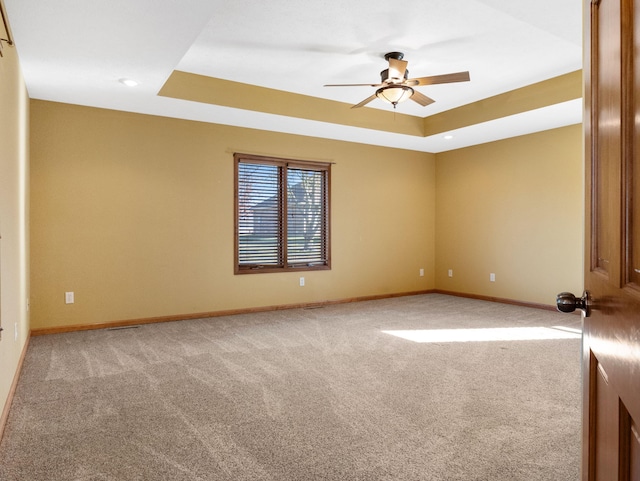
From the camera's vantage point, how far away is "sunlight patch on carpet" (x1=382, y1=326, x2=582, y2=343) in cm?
438

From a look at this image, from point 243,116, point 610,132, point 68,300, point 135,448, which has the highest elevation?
point 243,116

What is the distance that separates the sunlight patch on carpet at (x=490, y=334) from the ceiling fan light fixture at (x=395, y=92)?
2308mm

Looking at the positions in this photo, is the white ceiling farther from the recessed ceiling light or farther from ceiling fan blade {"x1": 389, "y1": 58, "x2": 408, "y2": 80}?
ceiling fan blade {"x1": 389, "y1": 58, "x2": 408, "y2": 80}

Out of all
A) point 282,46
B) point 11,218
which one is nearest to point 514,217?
point 282,46

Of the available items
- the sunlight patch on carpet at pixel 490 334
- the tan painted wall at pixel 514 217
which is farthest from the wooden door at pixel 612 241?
the tan painted wall at pixel 514 217

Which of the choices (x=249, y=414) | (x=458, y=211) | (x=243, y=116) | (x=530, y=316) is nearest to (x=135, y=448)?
(x=249, y=414)

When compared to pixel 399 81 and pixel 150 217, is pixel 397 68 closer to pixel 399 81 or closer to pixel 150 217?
pixel 399 81

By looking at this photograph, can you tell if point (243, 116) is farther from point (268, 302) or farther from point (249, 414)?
point (249, 414)

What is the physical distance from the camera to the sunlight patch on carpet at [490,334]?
4379mm

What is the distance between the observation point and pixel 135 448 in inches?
86.8

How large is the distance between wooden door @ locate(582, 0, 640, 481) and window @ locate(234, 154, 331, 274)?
4.99 meters

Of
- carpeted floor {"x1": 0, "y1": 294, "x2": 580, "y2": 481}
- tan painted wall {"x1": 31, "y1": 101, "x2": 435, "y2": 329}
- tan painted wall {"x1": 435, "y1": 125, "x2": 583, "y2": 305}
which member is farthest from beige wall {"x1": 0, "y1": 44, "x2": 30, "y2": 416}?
tan painted wall {"x1": 435, "y1": 125, "x2": 583, "y2": 305}

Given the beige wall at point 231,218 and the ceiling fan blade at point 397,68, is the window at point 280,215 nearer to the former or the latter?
the beige wall at point 231,218

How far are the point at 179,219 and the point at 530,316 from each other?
176 inches
